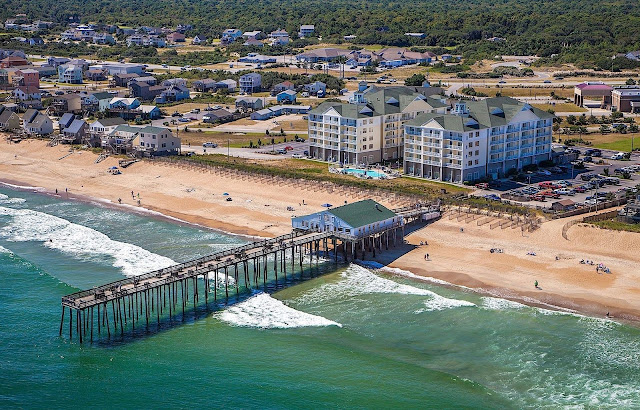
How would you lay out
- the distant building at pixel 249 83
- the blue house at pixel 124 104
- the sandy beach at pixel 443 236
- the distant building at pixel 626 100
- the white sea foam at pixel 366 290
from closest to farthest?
the white sea foam at pixel 366 290 < the sandy beach at pixel 443 236 < the distant building at pixel 626 100 < the blue house at pixel 124 104 < the distant building at pixel 249 83

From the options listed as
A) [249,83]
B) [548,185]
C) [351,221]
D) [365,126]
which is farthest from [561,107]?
[351,221]

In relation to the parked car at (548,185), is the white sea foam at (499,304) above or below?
below

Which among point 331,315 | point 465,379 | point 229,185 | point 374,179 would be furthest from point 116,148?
point 465,379

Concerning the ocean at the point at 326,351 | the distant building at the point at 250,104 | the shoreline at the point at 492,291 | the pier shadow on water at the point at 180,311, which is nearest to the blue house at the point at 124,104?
the distant building at the point at 250,104

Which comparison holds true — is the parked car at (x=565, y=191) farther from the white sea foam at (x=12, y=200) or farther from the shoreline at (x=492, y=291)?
the white sea foam at (x=12, y=200)

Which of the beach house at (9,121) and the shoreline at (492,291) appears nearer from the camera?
the shoreline at (492,291)

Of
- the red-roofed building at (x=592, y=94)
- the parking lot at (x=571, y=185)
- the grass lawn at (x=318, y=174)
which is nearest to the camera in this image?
the parking lot at (x=571, y=185)
